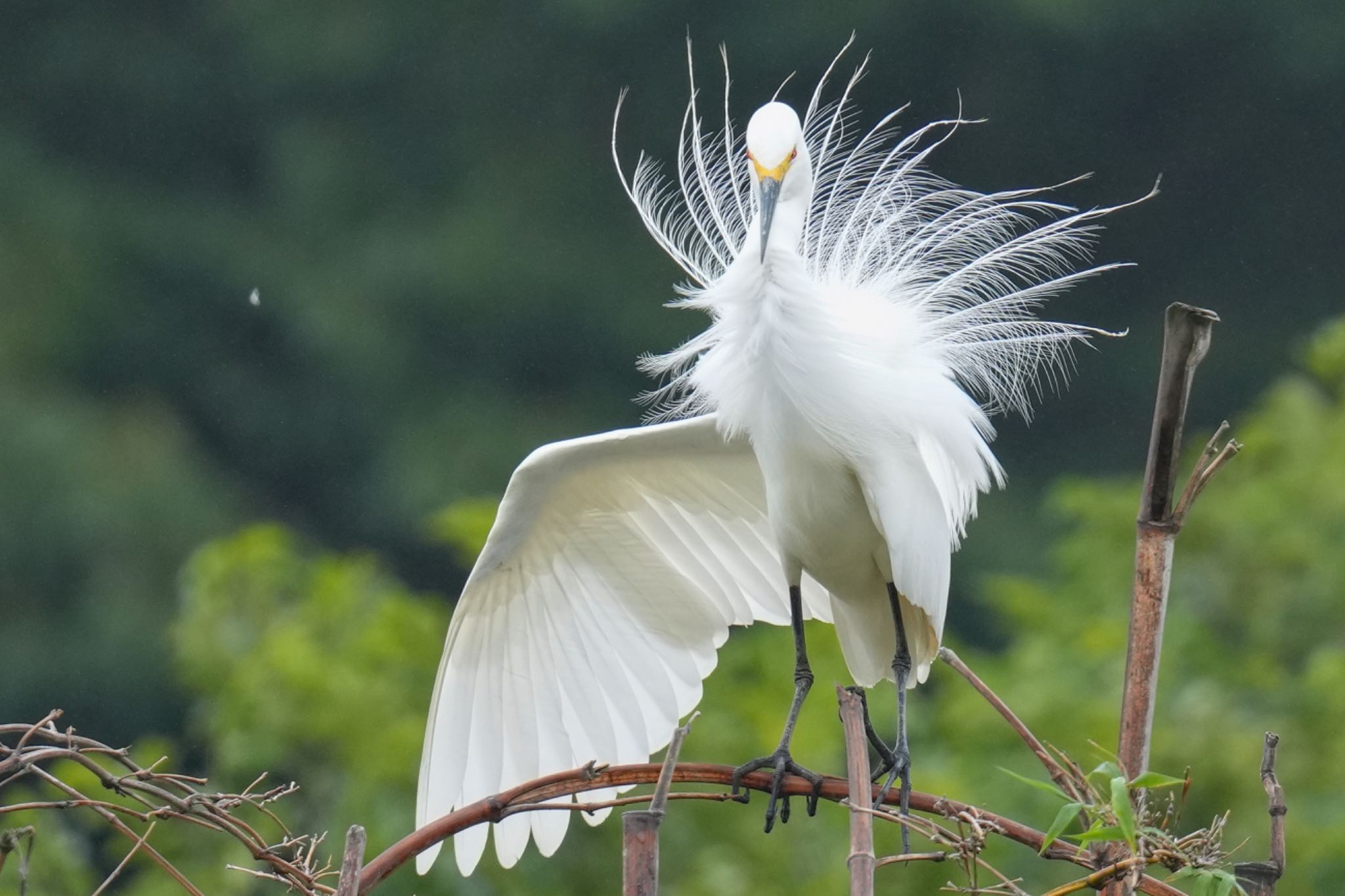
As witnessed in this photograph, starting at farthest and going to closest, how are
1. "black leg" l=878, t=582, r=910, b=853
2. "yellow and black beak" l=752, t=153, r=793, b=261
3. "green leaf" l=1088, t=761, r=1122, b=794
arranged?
1. "black leg" l=878, t=582, r=910, b=853
2. "yellow and black beak" l=752, t=153, r=793, b=261
3. "green leaf" l=1088, t=761, r=1122, b=794

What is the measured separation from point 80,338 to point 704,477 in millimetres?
9883

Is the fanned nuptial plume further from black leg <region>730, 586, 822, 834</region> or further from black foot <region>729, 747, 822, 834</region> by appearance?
black foot <region>729, 747, 822, 834</region>

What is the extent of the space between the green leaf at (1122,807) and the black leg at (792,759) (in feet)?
1.02

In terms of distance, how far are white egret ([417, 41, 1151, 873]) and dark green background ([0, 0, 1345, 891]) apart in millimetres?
7203

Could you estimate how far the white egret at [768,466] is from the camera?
2.60 m

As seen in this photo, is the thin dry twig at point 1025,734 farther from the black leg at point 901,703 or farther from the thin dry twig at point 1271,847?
the black leg at point 901,703

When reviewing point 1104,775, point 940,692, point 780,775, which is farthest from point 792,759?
point 940,692

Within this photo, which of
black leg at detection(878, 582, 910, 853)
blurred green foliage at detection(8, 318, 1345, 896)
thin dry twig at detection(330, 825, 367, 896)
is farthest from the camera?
blurred green foliage at detection(8, 318, 1345, 896)

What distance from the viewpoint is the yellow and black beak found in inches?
96.8

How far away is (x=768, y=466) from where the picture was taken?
106 inches

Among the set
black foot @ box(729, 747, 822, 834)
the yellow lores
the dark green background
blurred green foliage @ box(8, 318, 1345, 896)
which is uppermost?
the dark green background

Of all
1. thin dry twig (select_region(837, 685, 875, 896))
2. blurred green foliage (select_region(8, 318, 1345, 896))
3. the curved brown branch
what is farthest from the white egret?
blurred green foliage (select_region(8, 318, 1345, 896))

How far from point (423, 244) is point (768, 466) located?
32.6 feet

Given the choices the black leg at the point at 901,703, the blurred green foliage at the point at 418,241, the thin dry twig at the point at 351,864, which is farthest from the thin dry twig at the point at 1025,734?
the blurred green foliage at the point at 418,241
